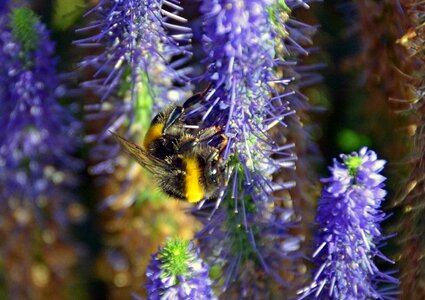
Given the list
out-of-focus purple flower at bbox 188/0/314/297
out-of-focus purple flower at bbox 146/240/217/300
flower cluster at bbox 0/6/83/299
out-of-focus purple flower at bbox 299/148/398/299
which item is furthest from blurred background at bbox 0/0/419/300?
out-of-focus purple flower at bbox 146/240/217/300

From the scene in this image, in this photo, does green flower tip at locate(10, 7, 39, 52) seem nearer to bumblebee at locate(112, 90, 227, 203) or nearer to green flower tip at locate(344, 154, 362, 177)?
bumblebee at locate(112, 90, 227, 203)

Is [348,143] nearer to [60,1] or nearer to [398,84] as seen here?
[398,84]

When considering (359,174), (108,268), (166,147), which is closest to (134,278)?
(108,268)

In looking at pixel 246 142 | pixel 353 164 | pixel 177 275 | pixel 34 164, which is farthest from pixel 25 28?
pixel 353 164

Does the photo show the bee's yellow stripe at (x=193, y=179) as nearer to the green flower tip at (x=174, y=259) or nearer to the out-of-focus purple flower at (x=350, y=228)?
the green flower tip at (x=174, y=259)

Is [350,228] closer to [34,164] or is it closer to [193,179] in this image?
[193,179]

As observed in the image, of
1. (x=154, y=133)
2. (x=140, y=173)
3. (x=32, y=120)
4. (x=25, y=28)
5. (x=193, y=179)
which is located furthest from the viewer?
(x=140, y=173)

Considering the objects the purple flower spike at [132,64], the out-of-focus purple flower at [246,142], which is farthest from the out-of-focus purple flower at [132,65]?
the out-of-focus purple flower at [246,142]
